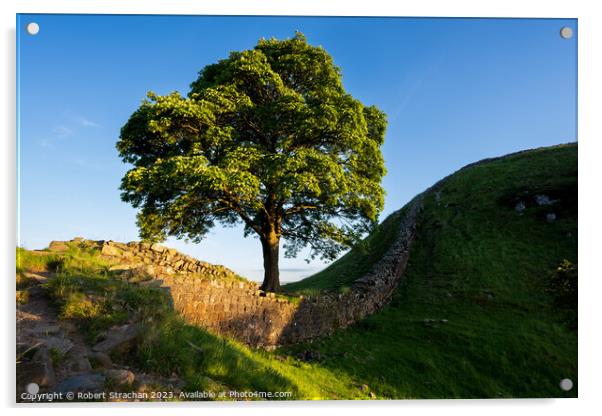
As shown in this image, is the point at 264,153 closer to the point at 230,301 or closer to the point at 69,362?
the point at 230,301

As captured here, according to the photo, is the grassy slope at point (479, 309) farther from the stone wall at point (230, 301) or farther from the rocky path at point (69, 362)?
the rocky path at point (69, 362)

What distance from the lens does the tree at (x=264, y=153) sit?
12.4 meters

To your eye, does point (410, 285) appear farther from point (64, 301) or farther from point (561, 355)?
point (64, 301)

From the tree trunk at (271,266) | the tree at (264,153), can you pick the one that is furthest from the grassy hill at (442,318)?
the tree at (264,153)

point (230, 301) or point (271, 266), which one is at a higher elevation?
point (271, 266)

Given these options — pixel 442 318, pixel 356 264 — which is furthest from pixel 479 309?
pixel 356 264

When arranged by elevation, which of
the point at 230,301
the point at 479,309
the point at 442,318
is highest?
the point at 230,301

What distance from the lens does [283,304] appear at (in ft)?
41.4

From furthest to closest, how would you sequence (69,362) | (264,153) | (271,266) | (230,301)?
(271,266), (264,153), (230,301), (69,362)

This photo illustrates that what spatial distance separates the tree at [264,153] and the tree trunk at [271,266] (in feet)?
0.15

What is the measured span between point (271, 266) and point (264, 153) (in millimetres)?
5087

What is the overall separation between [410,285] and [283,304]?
1020cm

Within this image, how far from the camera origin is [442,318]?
15625 millimetres
